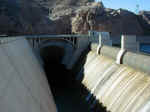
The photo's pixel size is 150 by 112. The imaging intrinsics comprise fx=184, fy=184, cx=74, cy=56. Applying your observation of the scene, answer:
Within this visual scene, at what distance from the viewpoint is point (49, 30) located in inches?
1769

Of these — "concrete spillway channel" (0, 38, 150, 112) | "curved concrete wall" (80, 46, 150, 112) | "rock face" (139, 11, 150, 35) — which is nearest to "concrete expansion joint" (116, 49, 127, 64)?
"concrete spillway channel" (0, 38, 150, 112)

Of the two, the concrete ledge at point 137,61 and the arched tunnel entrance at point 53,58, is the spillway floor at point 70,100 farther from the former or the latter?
the arched tunnel entrance at point 53,58

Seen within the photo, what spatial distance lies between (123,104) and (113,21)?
37.9m

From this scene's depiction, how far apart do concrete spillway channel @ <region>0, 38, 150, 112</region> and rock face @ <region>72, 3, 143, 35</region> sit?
24.7m

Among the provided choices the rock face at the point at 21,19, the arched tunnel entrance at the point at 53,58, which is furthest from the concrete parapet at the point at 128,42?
the rock face at the point at 21,19

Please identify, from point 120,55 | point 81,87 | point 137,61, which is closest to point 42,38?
point 81,87

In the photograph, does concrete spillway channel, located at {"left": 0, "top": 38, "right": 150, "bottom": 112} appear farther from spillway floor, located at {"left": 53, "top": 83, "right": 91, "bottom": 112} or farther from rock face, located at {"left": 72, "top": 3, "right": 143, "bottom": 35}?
rock face, located at {"left": 72, "top": 3, "right": 143, "bottom": 35}

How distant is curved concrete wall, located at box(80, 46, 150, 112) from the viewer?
1023cm

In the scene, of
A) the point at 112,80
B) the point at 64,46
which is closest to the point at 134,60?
the point at 112,80

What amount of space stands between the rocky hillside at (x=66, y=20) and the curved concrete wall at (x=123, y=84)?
27.7m

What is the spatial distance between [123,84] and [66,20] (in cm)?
3732

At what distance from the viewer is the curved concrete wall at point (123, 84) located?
10.2 metres

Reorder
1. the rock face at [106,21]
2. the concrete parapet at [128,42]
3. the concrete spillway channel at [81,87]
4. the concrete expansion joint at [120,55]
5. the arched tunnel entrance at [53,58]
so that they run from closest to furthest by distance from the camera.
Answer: the concrete spillway channel at [81,87] < the concrete expansion joint at [120,55] < the concrete parapet at [128,42] < the arched tunnel entrance at [53,58] < the rock face at [106,21]

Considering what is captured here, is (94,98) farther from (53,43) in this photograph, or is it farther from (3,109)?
(53,43)
